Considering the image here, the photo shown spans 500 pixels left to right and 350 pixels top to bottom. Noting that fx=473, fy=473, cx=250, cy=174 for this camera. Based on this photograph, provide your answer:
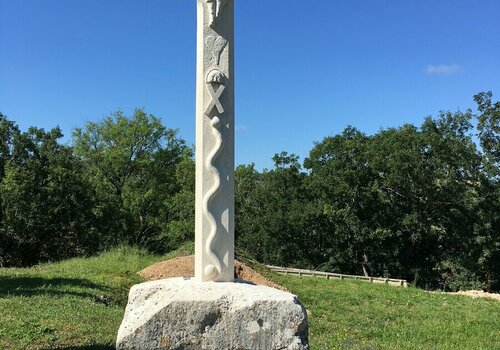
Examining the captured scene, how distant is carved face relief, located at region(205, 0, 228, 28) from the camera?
12.9 ft

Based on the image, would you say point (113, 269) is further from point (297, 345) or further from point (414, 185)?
point (414, 185)

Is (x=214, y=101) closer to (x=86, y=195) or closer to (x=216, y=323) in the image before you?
(x=216, y=323)

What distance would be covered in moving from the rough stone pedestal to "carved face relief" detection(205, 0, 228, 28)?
7.28 ft

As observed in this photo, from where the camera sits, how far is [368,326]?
8.90 metres

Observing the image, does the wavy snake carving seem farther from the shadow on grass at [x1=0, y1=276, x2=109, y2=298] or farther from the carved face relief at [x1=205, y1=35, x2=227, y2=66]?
the shadow on grass at [x1=0, y1=276, x2=109, y2=298]

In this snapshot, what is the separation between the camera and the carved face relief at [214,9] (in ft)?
12.9

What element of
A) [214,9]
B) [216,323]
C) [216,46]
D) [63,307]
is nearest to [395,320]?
[63,307]

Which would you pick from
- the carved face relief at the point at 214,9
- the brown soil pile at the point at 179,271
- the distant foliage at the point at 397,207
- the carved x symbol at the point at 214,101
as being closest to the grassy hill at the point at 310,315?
the brown soil pile at the point at 179,271

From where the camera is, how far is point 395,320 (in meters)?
9.63

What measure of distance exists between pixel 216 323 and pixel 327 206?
2417cm

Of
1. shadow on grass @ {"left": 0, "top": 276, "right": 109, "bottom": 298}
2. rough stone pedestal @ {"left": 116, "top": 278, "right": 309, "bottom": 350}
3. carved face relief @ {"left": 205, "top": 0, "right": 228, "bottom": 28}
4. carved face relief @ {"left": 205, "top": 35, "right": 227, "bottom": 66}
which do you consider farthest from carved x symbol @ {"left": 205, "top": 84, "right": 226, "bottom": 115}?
shadow on grass @ {"left": 0, "top": 276, "right": 109, "bottom": 298}

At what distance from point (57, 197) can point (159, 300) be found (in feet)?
72.5

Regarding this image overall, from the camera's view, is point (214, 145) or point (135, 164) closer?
point (214, 145)

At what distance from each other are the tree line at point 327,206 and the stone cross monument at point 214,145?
2077 cm
